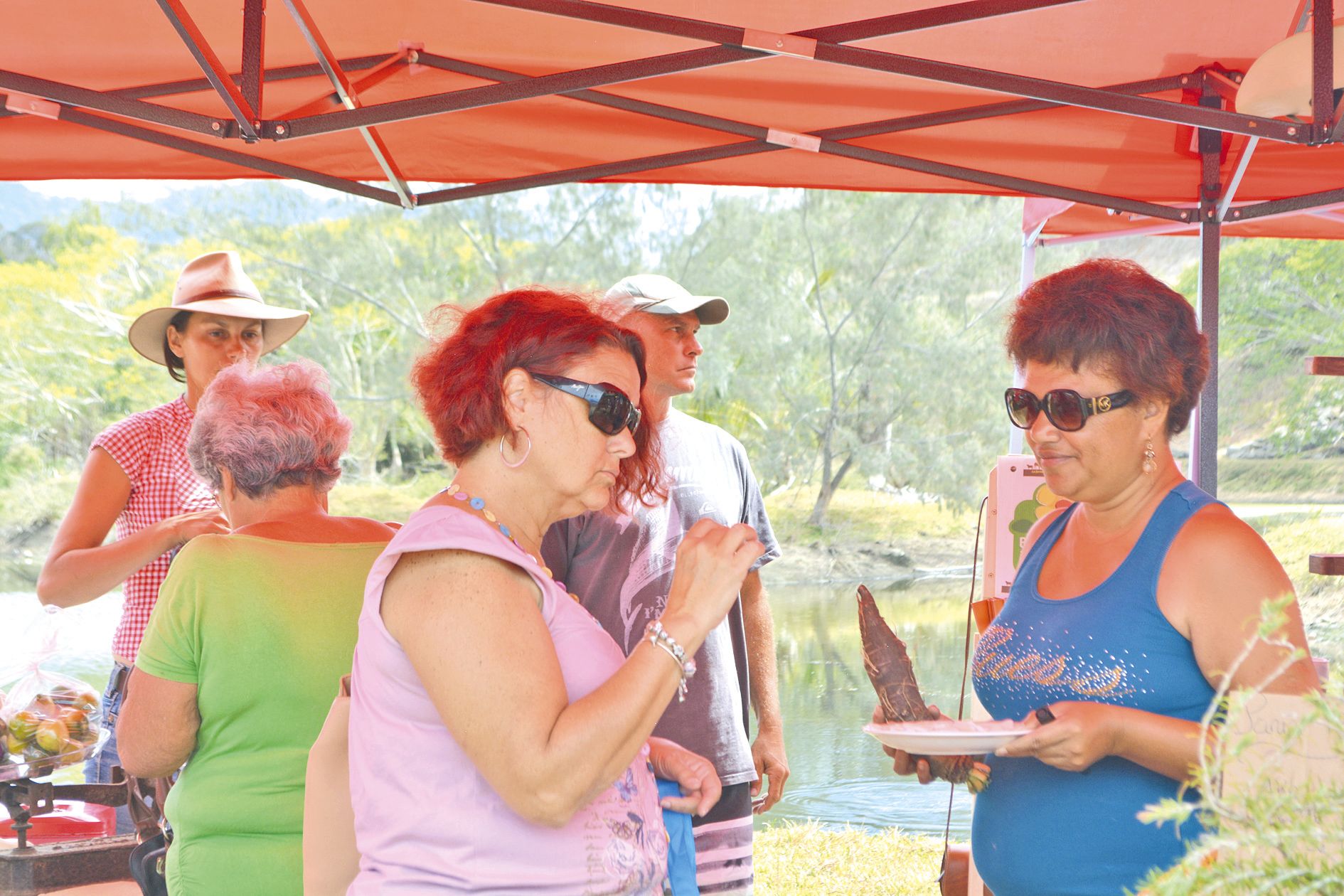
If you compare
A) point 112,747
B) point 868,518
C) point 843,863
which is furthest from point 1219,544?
point 868,518

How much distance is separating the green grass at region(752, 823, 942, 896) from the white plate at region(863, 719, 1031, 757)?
4476 millimetres

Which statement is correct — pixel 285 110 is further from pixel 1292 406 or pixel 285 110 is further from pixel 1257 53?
pixel 1292 406

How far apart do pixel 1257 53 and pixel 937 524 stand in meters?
15.3

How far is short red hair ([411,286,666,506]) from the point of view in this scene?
58.0 inches

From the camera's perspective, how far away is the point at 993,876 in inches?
68.5

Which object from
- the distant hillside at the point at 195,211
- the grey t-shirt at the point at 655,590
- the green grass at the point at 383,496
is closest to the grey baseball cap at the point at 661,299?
the grey t-shirt at the point at 655,590

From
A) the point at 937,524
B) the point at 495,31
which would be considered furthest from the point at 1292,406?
the point at 495,31

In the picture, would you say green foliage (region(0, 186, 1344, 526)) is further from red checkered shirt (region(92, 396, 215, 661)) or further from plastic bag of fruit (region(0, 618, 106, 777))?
plastic bag of fruit (region(0, 618, 106, 777))

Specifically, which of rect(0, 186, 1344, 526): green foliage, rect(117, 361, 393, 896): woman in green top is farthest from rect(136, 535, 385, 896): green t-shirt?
rect(0, 186, 1344, 526): green foliage

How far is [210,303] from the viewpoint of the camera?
117 inches

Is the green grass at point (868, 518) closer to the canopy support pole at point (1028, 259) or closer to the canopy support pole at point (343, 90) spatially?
the canopy support pole at point (1028, 259)

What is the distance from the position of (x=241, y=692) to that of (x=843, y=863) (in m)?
5.34

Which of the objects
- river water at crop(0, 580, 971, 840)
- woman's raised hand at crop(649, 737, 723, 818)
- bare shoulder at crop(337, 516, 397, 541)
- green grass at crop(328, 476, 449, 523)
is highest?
bare shoulder at crop(337, 516, 397, 541)

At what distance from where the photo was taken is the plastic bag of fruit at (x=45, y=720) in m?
2.27
